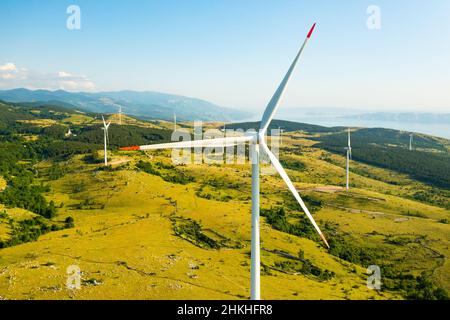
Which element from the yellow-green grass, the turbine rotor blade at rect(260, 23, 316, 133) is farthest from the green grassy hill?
the turbine rotor blade at rect(260, 23, 316, 133)

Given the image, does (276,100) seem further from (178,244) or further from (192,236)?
(192,236)

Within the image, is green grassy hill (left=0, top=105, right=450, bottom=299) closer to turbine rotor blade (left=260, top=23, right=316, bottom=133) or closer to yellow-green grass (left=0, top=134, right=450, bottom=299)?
yellow-green grass (left=0, top=134, right=450, bottom=299)

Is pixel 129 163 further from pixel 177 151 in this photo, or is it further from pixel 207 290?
pixel 207 290

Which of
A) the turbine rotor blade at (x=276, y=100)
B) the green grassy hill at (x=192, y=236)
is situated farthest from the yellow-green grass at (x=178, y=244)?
the turbine rotor blade at (x=276, y=100)


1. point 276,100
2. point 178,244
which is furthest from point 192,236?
point 276,100

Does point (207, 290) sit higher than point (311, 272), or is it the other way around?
point (207, 290)

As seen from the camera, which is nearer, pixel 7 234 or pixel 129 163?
pixel 7 234
